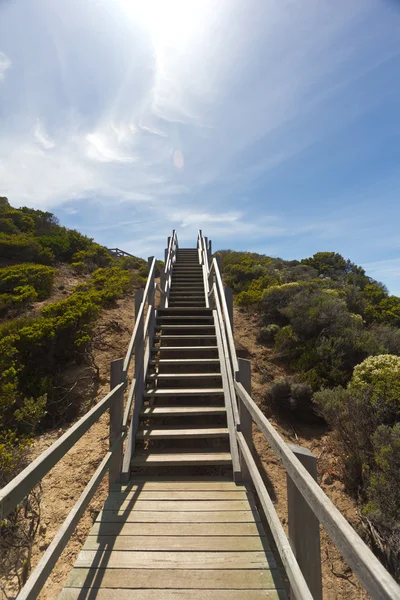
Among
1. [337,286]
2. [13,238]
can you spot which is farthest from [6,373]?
[337,286]

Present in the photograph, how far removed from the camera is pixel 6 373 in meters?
4.56

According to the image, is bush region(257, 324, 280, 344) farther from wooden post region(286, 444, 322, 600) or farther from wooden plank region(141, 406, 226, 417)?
wooden post region(286, 444, 322, 600)

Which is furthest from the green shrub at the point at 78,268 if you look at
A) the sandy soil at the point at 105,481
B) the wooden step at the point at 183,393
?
the wooden step at the point at 183,393

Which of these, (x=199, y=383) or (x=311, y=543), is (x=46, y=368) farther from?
(x=311, y=543)

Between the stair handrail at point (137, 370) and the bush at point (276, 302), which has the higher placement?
the bush at point (276, 302)

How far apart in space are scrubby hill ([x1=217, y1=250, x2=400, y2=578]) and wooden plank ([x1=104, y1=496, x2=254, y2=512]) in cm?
157

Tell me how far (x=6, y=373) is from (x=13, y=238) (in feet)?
28.6

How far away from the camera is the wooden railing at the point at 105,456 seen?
1.22m

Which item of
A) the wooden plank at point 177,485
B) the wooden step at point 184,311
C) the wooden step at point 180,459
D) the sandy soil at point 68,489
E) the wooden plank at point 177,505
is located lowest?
the sandy soil at point 68,489

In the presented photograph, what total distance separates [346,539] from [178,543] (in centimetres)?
155

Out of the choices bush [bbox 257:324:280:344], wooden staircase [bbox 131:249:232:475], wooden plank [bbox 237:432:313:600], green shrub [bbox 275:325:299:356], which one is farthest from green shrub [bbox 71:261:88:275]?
wooden plank [bbox 237:432:313:600]

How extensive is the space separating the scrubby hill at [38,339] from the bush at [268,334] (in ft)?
13.3

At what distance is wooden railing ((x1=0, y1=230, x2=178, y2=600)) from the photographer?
1225mm

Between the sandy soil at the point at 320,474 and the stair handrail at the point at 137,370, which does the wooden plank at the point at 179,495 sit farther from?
the sandy soil at the point at 320,474
